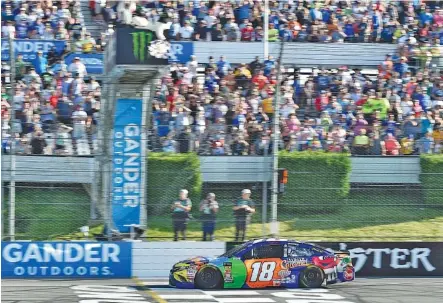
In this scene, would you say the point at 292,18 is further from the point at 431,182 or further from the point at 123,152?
the point at 123,152

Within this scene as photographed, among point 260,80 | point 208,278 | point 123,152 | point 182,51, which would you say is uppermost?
point 182,51

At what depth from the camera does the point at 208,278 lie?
42.8ft

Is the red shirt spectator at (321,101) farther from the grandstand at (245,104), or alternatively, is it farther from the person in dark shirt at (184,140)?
the person in dark shirt at (184,140)

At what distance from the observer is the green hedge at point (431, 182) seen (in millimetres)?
16312

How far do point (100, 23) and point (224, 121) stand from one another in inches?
217

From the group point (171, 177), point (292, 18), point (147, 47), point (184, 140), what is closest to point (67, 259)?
point (171, 177)

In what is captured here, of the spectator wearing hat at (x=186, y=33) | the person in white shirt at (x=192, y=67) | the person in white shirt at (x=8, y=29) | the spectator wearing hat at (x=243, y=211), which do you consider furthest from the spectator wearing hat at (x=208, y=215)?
the person in white shirt at (x=8, y=29)

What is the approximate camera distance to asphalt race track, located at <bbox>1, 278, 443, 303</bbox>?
11.7m

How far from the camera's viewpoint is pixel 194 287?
1311 centimetres

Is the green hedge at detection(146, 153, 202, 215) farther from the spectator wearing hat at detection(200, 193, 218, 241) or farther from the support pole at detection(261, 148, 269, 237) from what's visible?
the support pole at detection(261, 148, 269, 237)

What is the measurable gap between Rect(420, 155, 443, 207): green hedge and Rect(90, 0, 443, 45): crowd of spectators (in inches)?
199

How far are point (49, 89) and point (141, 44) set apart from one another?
172 inches

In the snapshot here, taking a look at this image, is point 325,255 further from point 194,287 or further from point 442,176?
point 442,176

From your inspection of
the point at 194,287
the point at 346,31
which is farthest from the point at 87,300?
the point at 346,31
